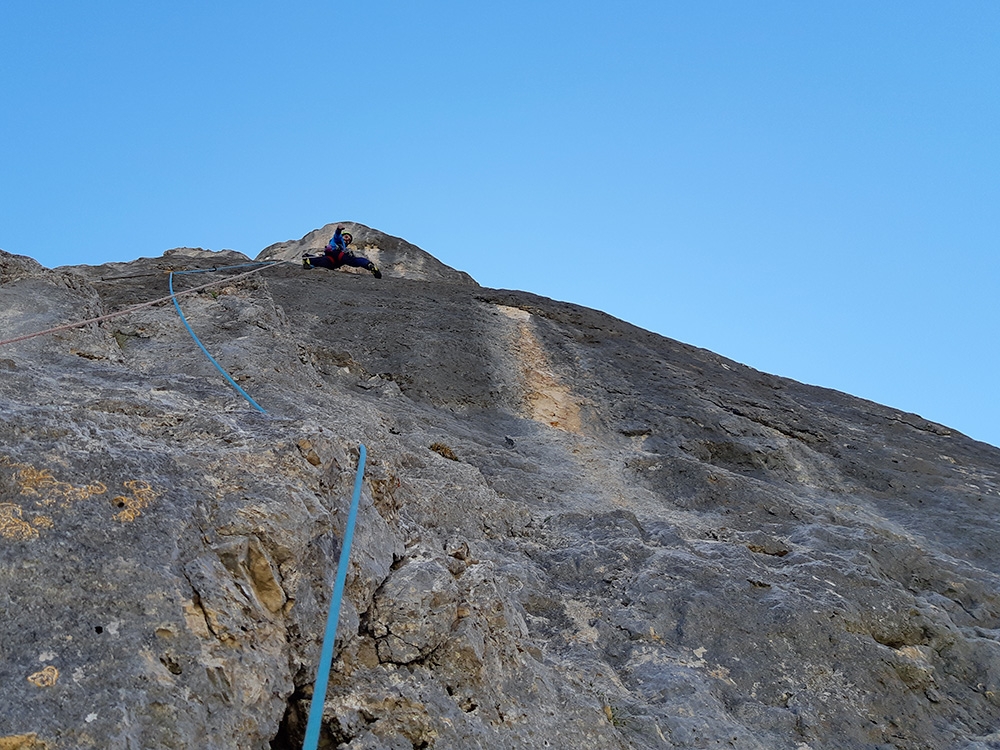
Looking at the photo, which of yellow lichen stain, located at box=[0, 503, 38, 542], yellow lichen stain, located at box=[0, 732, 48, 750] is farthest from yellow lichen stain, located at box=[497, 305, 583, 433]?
yellow lichen stain, located at box=[0, 732, 48, 750]

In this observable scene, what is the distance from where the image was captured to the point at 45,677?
2.97 m

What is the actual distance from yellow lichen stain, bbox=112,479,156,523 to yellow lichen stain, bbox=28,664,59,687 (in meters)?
0.85

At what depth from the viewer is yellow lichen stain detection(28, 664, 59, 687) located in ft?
9.68

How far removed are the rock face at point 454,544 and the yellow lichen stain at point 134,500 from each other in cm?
2

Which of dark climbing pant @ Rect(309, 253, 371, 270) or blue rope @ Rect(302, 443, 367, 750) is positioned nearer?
blue rope @ Rect(302, 443, 367, 750)

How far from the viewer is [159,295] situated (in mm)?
10836

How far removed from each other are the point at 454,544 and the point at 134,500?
2.07 metres

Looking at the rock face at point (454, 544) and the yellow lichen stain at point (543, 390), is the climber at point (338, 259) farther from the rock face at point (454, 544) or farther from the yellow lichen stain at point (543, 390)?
the yellow lichen stain at point (543, 390)

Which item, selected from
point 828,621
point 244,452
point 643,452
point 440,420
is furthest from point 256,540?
point 643,452

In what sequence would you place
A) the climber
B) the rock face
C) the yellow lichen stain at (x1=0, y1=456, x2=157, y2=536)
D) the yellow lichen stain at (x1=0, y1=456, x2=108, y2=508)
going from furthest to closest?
the climber < the yellow lichen stain at (x1=0, y1=456, x2=108, y2=508) < the yellow lichen stain at (x1=0, y1=456, x2=157, y2=536) < the rock face

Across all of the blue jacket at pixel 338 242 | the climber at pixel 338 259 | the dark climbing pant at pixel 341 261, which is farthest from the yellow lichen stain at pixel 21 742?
the blue jacket at pixel 338 242

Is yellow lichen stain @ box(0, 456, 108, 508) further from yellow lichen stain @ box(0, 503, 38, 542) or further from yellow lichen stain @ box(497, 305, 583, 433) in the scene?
yellow lichen stain @ box(497, 305, 583, 433)

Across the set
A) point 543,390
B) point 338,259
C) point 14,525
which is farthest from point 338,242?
point 14,525

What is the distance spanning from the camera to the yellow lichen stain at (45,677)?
9.68 ft
